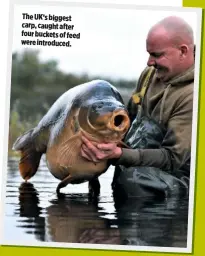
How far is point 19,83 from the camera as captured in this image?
998 cm

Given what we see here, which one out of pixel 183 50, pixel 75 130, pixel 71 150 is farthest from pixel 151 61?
pixel 71 150

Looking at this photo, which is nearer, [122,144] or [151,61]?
[122,144]

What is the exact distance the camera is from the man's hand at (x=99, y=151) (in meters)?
9.70

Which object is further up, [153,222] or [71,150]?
[71,150]

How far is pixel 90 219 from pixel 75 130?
790mm

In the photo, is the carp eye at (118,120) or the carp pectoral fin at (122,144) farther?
the carp pectoral fin at (122,144)

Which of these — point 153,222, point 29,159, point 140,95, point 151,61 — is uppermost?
point 151,61

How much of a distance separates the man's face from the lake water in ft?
3.20

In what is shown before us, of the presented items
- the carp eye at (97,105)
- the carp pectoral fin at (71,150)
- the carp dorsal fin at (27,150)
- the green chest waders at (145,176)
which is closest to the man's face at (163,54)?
the green chest waders at (145,176)

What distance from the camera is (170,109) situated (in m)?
10.0

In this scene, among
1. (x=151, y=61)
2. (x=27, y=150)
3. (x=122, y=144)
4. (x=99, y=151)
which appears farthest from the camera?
(x=27, y=150)

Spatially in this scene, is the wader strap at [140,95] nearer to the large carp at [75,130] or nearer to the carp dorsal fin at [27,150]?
the large carp at [75,130]

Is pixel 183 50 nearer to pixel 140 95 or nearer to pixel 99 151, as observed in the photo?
pixel 140 95

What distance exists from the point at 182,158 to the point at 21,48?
65.0 inches
